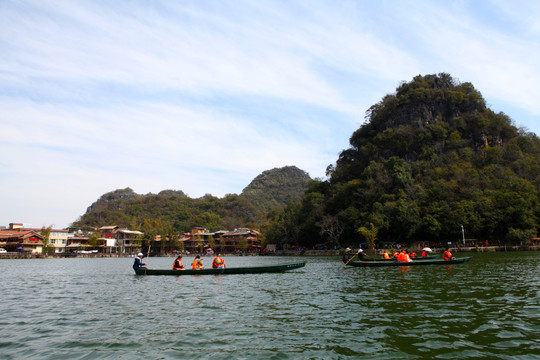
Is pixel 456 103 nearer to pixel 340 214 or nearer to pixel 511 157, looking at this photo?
pixel 511 157

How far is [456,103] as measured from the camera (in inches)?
3302

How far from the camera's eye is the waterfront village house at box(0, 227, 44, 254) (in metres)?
78.3

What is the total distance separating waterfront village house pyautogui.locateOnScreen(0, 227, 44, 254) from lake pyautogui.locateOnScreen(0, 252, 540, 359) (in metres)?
75.2

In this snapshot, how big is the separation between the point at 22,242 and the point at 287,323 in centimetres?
8802

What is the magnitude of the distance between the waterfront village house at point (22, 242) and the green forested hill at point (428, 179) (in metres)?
53.4

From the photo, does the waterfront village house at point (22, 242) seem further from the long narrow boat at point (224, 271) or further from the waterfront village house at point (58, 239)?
the long narrow boat at point (224, 271)

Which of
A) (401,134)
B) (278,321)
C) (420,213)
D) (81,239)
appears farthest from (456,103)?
(81,239)

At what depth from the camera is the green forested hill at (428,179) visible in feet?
182

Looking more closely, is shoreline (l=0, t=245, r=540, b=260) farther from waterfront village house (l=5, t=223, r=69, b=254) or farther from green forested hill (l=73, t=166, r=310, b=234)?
green forested hill (l=73, t=166, r=310, b=234)

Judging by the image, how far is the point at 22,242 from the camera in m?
78.3

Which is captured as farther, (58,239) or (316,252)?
(58,239)

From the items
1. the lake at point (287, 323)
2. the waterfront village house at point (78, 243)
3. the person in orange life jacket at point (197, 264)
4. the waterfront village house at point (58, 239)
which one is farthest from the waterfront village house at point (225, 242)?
the lake at point (287, 323)

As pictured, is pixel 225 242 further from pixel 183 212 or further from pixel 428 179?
pixel 428 179

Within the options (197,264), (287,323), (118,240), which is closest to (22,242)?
(118,240)
